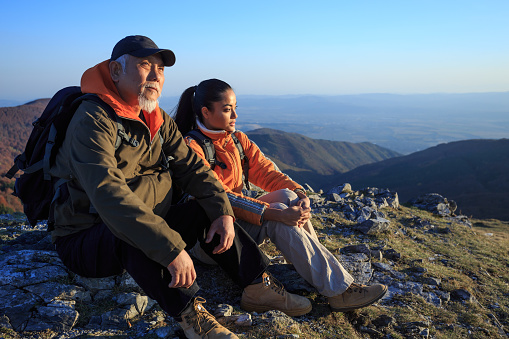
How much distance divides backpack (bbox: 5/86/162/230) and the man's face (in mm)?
385

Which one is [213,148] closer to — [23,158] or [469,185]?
[23,158]

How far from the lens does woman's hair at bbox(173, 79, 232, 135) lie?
5969mm

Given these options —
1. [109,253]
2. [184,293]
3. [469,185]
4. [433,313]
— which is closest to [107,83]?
[109,253]

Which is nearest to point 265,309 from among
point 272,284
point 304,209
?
point 272,284

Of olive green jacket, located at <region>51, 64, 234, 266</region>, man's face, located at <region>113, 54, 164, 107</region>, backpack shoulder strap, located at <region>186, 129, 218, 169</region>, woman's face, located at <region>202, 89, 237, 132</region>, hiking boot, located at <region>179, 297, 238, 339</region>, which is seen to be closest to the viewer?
olive green jacket, located at <region>51, 64, 234, 266</region>

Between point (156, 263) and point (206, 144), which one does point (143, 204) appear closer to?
point (156, 263)

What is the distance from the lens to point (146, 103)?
439 centimetres

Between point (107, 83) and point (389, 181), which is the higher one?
point (107, 83)

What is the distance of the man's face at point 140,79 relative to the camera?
4234 millimetres

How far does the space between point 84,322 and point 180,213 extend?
A: 5.92 feet

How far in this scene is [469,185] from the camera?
10756 cm

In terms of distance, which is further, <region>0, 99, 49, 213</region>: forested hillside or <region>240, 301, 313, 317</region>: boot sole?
<region>0, 99, 49, 213</region>: forested hillside

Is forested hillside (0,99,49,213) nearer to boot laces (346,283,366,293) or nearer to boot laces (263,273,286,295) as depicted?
boot laces (263,273,286,295)

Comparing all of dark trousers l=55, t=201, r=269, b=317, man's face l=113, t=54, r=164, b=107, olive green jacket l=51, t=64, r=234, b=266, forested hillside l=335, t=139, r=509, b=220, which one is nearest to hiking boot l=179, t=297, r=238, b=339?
dark trousers l=55, t=201, r=269, b=317
